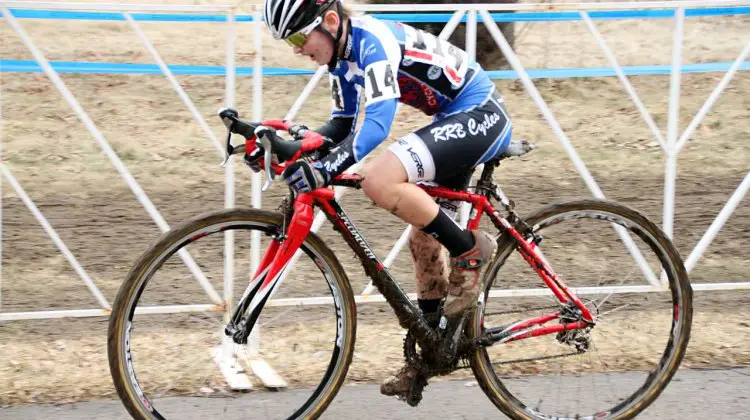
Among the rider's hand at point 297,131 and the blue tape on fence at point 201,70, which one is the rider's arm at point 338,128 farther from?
the blue tape on fence at point 201,70

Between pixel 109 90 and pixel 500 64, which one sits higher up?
pixel 500 64

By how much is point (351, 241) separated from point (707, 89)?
8.84m

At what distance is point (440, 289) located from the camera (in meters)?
4.84

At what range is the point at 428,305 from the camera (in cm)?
484

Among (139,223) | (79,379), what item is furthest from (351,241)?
(139,223)

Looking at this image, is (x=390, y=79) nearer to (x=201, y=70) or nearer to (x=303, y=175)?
(x=303, y=175)

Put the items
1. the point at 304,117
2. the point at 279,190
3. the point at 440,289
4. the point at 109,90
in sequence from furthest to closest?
the point at 109,90 → the point at 304,117 → the point at 279,190 → the point at 440,289

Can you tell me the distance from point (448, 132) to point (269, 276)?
3.00 ft

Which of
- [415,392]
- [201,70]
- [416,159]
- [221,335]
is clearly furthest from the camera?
[201,70]

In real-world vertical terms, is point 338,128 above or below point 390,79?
below

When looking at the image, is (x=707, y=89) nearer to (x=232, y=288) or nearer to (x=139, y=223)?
(x=139, y=223)

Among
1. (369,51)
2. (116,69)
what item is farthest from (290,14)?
(116,69)

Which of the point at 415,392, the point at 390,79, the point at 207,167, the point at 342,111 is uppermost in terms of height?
the point at 390,79

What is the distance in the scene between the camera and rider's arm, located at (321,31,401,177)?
4.09 meters
